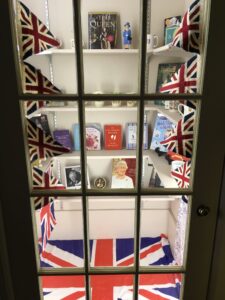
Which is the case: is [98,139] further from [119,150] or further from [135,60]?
[135,60]

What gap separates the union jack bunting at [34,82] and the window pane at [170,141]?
0.48 m

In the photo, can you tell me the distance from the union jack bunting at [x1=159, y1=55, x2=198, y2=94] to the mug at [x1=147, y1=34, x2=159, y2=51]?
1.22m

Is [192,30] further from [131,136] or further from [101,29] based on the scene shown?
[131,136]

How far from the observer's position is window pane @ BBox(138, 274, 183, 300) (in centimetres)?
197

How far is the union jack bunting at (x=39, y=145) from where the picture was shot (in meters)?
0.98

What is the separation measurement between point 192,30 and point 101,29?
1.42m

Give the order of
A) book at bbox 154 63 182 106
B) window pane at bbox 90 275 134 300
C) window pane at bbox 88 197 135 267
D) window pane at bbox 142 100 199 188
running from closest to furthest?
1. window pane at bbox 142 100 199 188
2. window pane at bbox 90 275 134 300
3. book at bbox 154 63 182 106
4. window pane at bbox 88 197 135 267

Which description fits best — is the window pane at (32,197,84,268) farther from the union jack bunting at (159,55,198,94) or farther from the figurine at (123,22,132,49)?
the union jack bunting at (159,55,198,94)

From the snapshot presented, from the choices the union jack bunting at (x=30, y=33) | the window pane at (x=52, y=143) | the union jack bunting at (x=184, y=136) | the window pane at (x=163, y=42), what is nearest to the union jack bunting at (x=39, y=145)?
the window pane at (x=52, y=143)

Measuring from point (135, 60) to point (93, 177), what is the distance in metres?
1.13

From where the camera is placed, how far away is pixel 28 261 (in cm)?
108

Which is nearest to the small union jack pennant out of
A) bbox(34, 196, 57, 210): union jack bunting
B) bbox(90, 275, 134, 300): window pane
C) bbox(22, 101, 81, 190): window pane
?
bbox(22, 101, 81, 190): window pane

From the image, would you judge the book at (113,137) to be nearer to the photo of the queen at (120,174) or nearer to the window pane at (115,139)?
the window pane at (115,139)

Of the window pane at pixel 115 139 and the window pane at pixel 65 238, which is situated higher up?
the window pane at pixel 115 139
